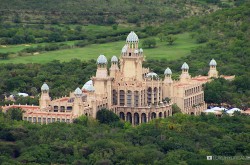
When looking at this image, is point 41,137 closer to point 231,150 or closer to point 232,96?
point 231,150

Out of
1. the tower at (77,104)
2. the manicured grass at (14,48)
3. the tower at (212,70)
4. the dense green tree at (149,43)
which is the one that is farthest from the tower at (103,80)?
the manicured grass at (14,48)

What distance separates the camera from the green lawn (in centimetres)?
18238

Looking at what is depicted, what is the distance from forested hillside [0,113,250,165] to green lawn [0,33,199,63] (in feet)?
151

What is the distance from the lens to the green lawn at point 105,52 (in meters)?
182

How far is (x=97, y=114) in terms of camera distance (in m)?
138

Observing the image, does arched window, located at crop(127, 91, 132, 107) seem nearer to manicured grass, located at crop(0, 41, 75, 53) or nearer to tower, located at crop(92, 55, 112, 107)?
tower, located at crop(92, 55, 112, 107)

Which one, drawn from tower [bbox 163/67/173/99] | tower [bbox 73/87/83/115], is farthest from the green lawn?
tower [bbox 73/87/83/115]

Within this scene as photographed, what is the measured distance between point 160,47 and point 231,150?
2600 inches

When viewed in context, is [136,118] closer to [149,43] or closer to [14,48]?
[149,43]

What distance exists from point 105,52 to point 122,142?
197 ft

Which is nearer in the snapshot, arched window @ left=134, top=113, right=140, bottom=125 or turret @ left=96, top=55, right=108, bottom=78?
turret @ left=96, top=55, right=108, bottom=78

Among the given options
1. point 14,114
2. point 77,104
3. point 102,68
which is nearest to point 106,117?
point 77,104

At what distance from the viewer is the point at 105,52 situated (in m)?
186

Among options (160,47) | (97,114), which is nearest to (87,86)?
(97,114)
